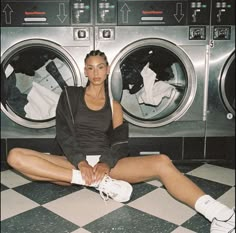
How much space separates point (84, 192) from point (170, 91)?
0.92 m

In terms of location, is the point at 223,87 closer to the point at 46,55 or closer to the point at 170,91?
the point at 170,91

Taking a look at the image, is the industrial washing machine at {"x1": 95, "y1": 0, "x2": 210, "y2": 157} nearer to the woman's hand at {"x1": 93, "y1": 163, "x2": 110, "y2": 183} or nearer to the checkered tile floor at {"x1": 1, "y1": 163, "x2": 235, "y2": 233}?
the checkered tile floor at {"x1": 1, "y1": 163, "x2": 235, "y2": 233}

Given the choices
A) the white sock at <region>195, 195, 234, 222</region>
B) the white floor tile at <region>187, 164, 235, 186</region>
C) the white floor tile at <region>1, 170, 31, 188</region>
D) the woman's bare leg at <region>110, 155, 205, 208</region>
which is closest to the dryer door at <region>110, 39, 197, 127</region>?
the white floor tile at <region>187, 164, 235, 186</region>

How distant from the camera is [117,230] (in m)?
1.38

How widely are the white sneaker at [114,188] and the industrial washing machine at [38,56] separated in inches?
31.9

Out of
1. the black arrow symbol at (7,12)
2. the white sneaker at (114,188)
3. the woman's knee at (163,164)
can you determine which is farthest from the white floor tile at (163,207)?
the black arrow symbol at (7,12)

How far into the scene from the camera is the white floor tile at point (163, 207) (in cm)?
151

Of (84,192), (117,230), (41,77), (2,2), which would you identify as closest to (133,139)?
(84,192)

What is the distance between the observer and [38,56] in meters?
2.16

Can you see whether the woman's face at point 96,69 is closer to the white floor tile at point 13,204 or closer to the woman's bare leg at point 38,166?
the woman's bare leg at point 38,166

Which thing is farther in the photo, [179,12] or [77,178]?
[179,12]

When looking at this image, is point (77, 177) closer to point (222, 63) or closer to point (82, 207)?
point (82, 207)

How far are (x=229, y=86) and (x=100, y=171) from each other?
123 cm

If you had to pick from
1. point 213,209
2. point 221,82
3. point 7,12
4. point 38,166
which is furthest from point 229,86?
point 7,12
